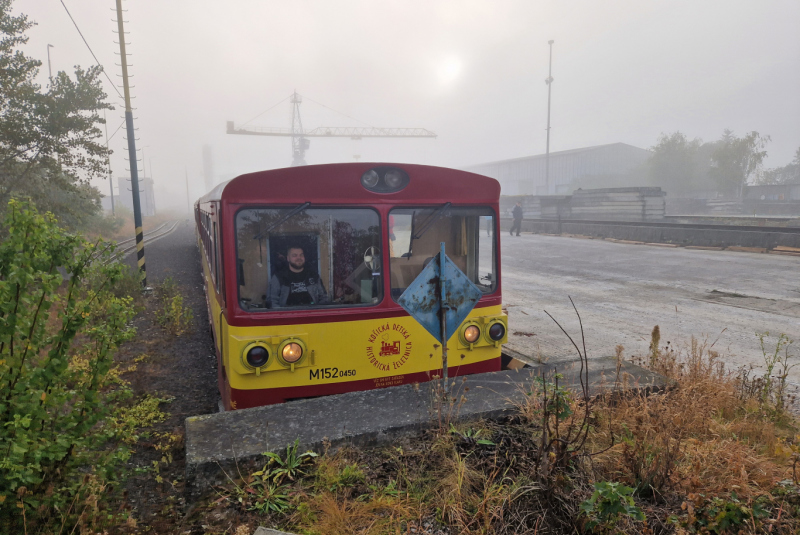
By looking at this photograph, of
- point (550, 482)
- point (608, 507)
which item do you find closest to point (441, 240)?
point (550, 482)

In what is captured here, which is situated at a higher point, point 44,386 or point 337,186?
point 337,186

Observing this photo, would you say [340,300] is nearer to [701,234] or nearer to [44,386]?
[44,386]

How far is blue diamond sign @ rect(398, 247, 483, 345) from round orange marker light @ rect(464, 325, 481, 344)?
82cm

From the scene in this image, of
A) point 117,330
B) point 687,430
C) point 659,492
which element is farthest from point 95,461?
point 687,430

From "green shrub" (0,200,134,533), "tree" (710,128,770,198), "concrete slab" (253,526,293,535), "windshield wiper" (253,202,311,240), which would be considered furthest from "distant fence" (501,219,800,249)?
"tree" (710,128,770,198)

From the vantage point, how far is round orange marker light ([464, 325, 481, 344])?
4.61 metres

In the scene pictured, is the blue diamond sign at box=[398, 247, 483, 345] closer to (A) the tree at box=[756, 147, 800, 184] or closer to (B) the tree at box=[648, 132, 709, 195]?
(B) the tree at box=[648, 132, 709, 195]

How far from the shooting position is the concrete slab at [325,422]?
10.1 ft

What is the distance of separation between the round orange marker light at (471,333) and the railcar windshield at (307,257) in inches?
37.2

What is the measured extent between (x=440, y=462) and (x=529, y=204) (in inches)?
1506

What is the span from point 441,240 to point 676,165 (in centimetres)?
6508

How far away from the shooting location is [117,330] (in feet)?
10.1

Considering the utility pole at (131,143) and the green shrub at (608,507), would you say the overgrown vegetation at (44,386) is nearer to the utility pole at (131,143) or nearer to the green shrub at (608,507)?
the green shrub at (608,507)

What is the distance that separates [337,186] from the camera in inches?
159
